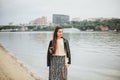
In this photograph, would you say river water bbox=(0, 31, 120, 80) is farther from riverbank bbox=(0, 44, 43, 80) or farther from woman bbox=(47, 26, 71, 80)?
woman bbox=(47, 26, 71, 80)

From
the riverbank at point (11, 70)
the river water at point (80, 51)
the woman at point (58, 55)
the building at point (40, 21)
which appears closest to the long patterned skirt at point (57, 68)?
the woman at point (58, 55)

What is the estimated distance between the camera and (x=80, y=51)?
5527 mm

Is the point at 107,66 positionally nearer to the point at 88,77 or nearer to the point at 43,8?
the point at 88,77

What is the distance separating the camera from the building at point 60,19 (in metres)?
4.68

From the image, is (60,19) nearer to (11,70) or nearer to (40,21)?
(40,21)

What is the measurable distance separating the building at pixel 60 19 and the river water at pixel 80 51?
0.23 m

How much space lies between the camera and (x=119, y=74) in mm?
4820

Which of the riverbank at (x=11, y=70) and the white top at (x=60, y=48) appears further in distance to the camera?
the riverbank at (x=11, y=70)

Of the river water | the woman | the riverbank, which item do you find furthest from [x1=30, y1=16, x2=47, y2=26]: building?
the woman

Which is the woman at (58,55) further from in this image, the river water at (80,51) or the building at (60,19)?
the building at (60,19)

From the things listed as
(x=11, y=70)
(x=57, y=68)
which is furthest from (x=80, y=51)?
(x=57, y=68)

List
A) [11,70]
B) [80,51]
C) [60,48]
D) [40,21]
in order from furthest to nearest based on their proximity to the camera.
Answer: [80,51]
[40,21]
[11,70]
[60,48]

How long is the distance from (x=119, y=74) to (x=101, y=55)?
567mm

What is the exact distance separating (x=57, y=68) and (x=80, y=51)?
7.72 feet
